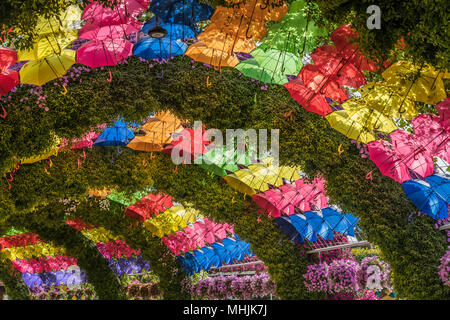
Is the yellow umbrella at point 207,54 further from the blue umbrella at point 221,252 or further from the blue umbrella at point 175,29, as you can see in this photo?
the blue umbrella at point 221,252

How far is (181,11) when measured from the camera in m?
5.45

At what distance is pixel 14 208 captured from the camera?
9555 mm

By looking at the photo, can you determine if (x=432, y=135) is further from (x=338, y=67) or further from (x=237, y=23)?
(x=237, y=23)

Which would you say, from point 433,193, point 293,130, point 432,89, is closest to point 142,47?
point 293,130

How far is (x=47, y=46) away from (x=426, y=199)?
617 centimetres

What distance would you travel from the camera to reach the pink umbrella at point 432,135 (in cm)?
580

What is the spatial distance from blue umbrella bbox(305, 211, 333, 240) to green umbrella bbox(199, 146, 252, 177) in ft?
8.62

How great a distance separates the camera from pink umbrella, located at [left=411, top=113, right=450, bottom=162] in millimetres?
5797

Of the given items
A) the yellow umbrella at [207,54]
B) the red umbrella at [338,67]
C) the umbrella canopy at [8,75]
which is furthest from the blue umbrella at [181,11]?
the umbrella canopy at [8,75]

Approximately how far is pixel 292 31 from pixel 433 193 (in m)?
3.84

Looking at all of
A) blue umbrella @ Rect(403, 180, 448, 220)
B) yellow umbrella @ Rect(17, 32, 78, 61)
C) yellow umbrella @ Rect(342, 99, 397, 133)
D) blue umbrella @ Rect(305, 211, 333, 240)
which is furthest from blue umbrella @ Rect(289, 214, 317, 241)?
yellow umbrella @ Rect(17, 32, 78, 61)

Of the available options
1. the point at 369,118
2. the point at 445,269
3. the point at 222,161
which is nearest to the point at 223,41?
the point at 369,118
